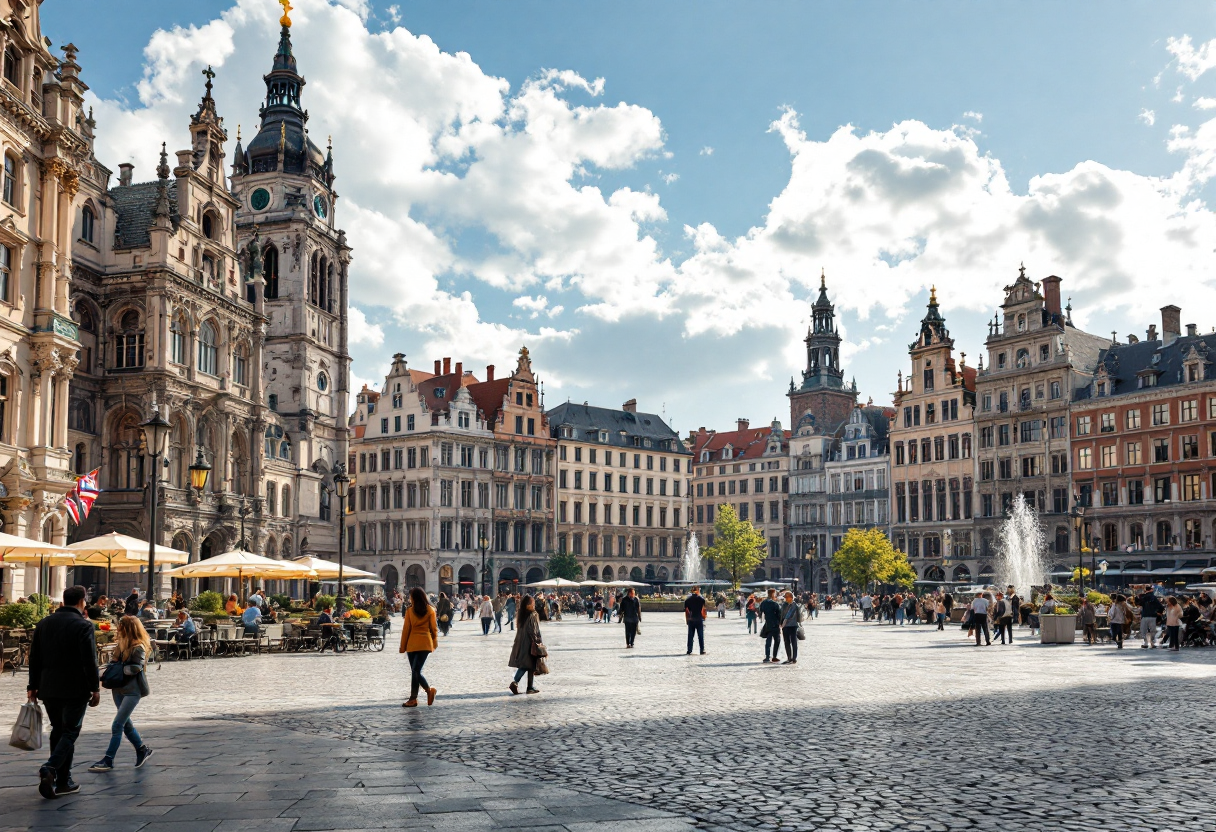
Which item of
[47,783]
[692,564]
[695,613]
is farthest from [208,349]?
[692,564]

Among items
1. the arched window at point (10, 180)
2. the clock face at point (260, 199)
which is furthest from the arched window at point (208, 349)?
the clock face at point (260, 199)

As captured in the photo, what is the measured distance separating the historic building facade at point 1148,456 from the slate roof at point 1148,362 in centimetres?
7

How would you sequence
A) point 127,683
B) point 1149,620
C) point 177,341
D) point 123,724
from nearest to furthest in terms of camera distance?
1. point 123,724
2. point 127,683
3. point 1149,620
4. point 177,341

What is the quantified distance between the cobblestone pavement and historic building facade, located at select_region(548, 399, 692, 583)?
74.9 metres

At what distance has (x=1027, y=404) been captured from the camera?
264 feet

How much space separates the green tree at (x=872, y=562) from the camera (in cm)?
8019

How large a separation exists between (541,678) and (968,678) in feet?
27.3

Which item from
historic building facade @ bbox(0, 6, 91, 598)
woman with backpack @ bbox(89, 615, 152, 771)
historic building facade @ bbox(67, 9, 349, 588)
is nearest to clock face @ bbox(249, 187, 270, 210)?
historic building facade @ bbox(67, 9, 349, 588)

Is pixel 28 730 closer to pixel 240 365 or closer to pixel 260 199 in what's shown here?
pixel 240 365

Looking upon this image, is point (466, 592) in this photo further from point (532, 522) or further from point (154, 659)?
point (154, 659)

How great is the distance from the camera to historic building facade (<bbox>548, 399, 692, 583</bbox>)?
98.9 metres

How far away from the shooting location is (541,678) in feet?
72.7

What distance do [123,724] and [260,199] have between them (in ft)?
242

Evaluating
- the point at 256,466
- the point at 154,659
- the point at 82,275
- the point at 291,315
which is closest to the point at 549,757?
the point at 154,659
